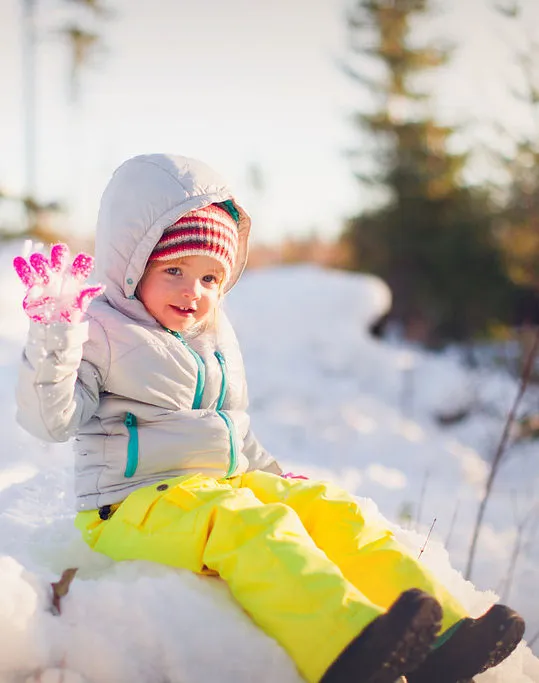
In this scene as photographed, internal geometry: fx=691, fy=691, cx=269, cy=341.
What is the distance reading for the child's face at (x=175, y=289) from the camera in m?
2.17

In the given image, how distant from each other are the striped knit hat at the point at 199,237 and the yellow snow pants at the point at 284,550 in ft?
2.27

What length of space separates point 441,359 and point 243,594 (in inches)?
352

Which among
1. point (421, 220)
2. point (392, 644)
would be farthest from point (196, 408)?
point (421, 220)

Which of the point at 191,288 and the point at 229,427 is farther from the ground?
the point at 191,288

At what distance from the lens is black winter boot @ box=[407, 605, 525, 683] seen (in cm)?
→ 169

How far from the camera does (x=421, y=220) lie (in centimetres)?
1351

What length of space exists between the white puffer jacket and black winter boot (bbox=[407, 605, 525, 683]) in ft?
2.73

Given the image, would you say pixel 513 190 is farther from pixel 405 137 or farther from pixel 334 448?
pixel 334 448

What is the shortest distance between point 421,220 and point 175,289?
39.4 feet

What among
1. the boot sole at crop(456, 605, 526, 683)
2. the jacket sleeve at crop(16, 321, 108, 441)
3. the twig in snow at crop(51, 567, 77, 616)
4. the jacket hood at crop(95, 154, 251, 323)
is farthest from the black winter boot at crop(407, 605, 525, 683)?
the jacket hood at crop(95, 154, 251, 323)

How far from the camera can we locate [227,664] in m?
1.72

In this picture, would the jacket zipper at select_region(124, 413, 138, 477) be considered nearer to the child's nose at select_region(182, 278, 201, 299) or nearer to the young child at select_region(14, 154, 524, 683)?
the young child at select_region(14, 154, 524, 683)

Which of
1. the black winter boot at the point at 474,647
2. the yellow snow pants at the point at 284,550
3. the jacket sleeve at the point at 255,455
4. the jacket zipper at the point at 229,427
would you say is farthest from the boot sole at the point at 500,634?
the jacket sleeve at the point at 255,455

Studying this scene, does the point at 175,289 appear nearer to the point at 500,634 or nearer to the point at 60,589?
the point at 60,589
